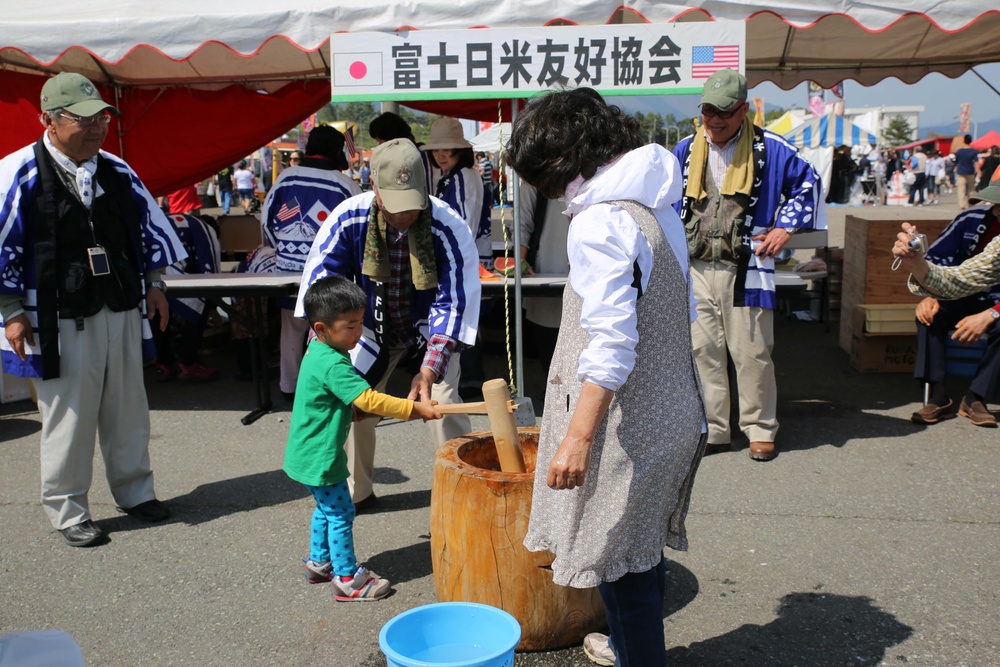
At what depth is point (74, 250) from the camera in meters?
3.79

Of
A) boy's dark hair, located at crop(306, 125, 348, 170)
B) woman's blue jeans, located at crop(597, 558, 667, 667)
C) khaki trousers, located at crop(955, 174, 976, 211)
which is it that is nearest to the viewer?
woman's blue jeans, located at crop(597, 558, 667, 667)

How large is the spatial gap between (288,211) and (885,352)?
4.15 meters

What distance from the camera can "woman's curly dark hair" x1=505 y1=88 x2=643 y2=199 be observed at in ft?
7.34

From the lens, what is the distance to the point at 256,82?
7.87m

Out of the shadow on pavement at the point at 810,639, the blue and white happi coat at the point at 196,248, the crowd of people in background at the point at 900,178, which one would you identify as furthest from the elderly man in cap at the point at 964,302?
the crowd of people in background at the point at 900,178

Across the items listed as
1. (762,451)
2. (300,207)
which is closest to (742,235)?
(762,451)

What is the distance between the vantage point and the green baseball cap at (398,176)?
333 centimetres

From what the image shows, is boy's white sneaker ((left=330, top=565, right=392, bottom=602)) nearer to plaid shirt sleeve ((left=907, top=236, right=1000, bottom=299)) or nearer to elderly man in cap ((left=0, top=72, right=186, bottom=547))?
elderly man in cap ((left=0, top=72, right=186, bottom=547))

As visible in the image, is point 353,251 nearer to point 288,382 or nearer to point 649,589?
point 649,589

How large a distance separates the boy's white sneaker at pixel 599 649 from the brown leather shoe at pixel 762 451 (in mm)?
2129

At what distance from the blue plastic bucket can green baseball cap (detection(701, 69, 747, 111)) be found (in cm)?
279

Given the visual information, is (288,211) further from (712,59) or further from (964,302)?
(964,302)

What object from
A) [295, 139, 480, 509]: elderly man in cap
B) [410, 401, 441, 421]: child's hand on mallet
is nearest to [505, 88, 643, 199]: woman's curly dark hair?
[410, 401, 441, 421]: child's hand on mallet

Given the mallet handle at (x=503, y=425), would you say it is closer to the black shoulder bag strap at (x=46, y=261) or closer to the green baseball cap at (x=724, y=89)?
the black shoulder bag strap at (x=46, y=261)
